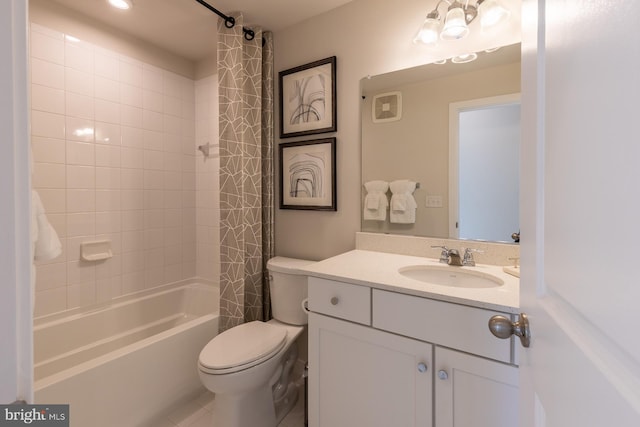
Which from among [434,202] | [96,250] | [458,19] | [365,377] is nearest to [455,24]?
[458,19]

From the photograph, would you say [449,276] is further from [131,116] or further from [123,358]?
[131,116]

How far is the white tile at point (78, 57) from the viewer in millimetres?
1771

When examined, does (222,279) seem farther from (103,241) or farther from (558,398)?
(558,398)

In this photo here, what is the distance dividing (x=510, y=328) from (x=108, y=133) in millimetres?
2439

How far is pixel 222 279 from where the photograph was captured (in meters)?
1.82

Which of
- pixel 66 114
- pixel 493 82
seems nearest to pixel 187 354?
pixel 66 114

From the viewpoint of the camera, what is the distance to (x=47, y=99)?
1695 millimetres

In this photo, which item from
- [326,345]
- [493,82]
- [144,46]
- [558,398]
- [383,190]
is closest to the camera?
[558,398]

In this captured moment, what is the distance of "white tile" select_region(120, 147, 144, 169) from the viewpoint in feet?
6.75

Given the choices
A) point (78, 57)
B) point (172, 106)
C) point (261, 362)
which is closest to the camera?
point (261, 362)

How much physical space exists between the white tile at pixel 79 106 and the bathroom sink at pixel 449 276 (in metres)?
2.16

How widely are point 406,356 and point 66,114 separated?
7.59ft

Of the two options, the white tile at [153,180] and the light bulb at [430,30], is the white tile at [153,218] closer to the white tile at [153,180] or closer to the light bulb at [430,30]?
the white tile at [153,180]

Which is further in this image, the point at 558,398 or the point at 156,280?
the point at 156,280
